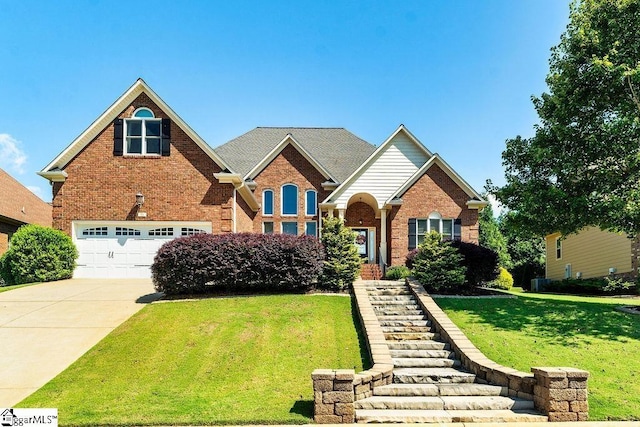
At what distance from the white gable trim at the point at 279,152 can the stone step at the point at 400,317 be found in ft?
39.1

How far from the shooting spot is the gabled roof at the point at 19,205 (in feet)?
90.1

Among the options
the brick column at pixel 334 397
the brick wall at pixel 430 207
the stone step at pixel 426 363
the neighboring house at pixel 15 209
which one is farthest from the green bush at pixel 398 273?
the neighboring house at pixel 15 209

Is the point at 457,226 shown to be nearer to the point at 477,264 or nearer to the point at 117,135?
the point at 477,264

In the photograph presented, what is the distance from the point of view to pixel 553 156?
1488 centimetres

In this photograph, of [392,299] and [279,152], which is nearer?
[392,299]

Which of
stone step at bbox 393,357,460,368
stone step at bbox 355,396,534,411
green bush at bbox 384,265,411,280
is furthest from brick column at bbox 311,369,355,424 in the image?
green bush at bbox 384,265,411,280

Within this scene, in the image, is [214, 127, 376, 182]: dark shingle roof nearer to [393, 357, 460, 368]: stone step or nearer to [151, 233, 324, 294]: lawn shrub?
[151, 233, 324, 294]: lawn shrub

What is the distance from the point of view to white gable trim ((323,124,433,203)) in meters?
22.7

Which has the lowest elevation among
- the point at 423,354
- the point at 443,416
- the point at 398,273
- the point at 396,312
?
the point at 443,416

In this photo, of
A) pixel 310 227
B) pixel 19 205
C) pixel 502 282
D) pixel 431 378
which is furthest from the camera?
pixel 19 205

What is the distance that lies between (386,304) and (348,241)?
2887mm

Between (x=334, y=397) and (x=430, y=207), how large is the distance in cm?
1553

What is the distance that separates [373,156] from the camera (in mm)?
23062

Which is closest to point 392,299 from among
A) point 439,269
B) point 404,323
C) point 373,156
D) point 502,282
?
point 404,323
